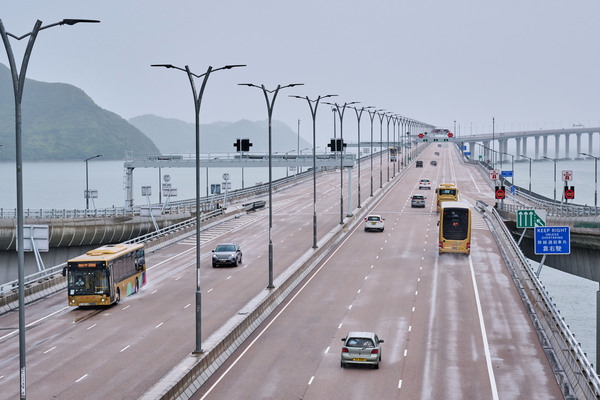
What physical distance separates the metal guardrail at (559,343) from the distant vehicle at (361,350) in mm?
6641

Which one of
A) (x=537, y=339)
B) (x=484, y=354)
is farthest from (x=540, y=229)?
(x=484, y=354)

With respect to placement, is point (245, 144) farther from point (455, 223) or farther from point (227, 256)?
point (455, 223)

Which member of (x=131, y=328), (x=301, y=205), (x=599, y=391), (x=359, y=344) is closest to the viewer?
(x=599, y=391)

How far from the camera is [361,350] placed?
28828 mm

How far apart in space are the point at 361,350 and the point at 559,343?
28.0 ft

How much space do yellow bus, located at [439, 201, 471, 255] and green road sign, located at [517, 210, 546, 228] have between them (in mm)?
3676

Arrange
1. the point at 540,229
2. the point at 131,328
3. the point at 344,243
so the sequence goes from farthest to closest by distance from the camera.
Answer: the point at 344,243 → the point at 540,229 → the point at 131,328

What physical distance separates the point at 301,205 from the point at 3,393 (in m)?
70.5

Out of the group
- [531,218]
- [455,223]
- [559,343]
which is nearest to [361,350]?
[559,343]

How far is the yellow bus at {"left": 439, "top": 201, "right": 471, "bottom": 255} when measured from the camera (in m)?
55.2

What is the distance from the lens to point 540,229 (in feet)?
136

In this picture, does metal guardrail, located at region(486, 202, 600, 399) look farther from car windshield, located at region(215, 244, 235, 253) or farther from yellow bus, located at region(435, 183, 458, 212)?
yellow bus, located at region(435, 183, 458, 212)

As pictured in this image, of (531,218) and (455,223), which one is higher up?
(531,218)

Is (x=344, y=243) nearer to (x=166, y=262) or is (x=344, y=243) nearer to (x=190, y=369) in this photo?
(x=166, y=262)
